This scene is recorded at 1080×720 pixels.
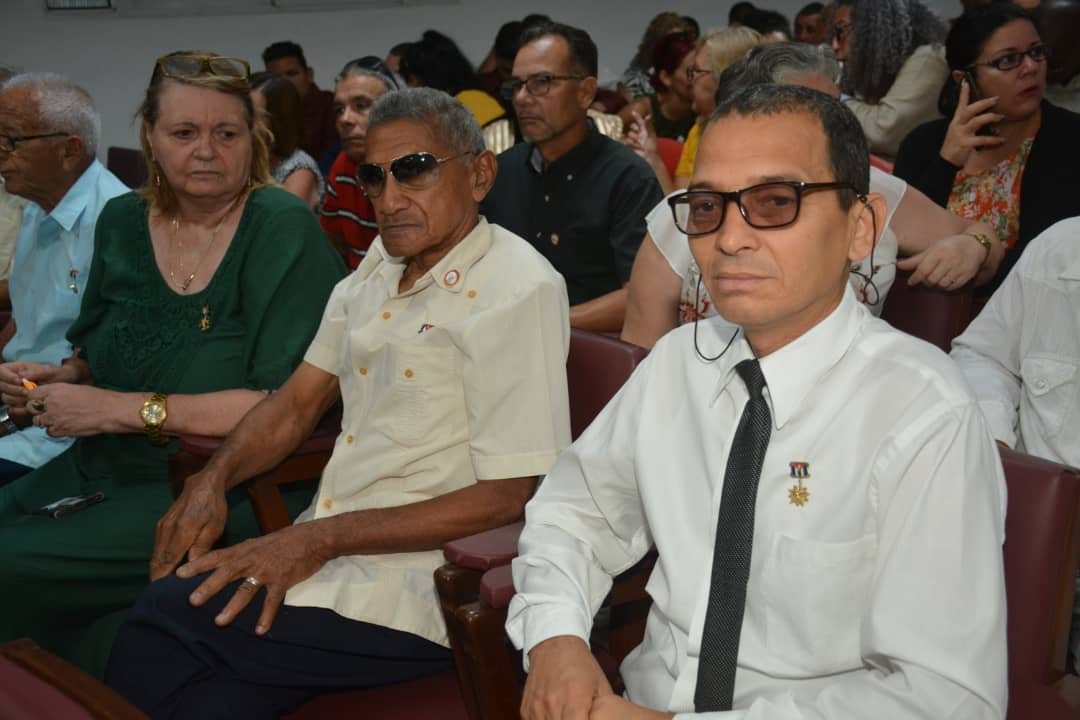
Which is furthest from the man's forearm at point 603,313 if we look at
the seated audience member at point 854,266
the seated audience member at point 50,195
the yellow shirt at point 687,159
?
the seated audience member at point 50,195

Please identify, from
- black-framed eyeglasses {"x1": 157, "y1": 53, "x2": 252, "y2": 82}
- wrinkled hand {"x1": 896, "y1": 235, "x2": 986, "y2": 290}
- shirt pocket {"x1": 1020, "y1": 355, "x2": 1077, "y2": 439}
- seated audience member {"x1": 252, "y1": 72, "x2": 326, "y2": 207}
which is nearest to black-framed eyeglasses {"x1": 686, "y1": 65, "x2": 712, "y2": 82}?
seated audience member {"x1": 252, "y1": 72, "x2": 326, "y2": 207}

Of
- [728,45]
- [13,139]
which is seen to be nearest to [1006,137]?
[728,45]

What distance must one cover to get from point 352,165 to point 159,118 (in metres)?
1.63

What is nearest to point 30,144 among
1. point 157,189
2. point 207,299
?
point 157,189

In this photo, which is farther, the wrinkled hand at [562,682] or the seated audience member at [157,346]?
the seated audience member at [157,346]

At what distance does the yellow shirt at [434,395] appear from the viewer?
1.73 meters

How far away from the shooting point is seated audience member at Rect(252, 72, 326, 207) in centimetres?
428

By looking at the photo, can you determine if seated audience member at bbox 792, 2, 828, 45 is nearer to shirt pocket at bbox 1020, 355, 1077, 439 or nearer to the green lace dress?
the green lace dress

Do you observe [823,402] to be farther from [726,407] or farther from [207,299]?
[207,299]

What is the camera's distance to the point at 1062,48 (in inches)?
125

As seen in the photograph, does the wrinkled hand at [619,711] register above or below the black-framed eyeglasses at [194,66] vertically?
below

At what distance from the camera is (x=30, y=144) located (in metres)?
2.91

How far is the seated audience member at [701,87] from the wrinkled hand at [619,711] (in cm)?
240

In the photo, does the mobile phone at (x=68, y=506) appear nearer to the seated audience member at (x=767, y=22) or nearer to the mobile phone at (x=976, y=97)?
the mobile phone at (x=976, y=97)
